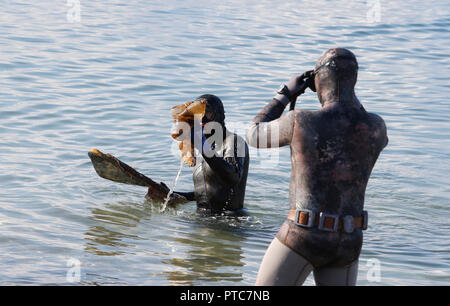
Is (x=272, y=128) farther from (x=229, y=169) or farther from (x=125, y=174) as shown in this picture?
(x=125, y=174)

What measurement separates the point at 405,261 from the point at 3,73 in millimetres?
10423

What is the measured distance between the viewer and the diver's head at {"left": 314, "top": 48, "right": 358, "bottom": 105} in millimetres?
4160

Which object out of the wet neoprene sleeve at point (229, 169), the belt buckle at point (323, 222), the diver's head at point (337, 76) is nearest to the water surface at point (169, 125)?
the wet neoprene sleeve at point (229, 169)

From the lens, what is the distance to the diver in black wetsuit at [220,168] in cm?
673

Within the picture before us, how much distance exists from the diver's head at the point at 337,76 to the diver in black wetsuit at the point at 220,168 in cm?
203

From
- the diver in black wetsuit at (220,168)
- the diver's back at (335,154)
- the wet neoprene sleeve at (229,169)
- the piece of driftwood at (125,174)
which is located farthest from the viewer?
the piece of driftwood at (125,174)

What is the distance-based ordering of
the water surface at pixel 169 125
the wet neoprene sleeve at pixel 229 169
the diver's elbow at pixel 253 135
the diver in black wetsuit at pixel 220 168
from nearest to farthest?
the diver's elbow at pixel 253 135
the wet neoprene sleeve at pixel 229 169
the diver in black wetsuit at pixel 220 168
the water surface at pixel 169 125

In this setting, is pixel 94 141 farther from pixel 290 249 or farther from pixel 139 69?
pixel 290 249

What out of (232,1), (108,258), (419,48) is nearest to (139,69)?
(419,48)

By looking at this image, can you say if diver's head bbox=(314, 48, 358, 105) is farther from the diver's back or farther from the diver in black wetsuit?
the diver in black wetsuit

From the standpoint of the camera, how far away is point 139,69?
16.0 m

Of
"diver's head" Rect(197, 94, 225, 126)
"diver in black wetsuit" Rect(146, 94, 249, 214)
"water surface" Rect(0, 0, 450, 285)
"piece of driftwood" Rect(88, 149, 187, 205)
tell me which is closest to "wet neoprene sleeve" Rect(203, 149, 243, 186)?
"diver in black wetsuit" Rect(146, 94, 249, 214)

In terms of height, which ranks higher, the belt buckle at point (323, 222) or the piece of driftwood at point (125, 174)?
the belt buckle at point (323, 222)

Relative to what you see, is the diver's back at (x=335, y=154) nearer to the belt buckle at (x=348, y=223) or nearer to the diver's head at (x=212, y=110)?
the belt buckle at (x=348, y=223)
